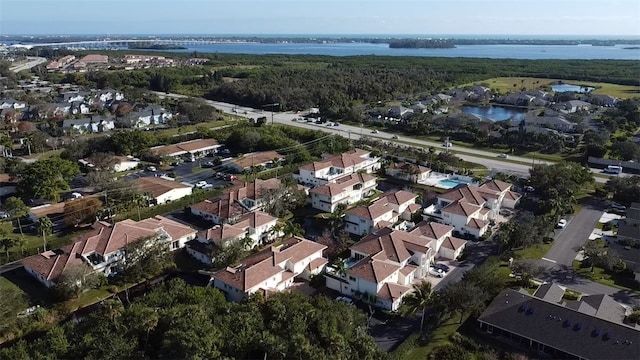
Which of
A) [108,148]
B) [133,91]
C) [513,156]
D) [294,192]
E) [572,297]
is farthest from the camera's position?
[133,91]

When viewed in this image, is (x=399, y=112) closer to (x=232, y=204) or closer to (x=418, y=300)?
(x=232, y=204)

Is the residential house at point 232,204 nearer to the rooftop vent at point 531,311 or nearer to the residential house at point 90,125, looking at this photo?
the rooftop vent at point 531,311

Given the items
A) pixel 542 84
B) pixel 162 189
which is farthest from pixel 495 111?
pixel 162 189

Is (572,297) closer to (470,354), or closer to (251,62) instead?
(470,354)

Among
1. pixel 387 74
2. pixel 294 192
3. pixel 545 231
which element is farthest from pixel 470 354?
pixel 387 74

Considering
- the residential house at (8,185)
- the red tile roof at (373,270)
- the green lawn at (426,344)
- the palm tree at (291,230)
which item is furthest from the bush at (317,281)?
the residential house at (8,185)

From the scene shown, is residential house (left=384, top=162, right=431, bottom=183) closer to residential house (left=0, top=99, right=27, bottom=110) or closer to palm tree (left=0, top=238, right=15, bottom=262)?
palm tree (left=0, top=238, right=15, bottom=262)
